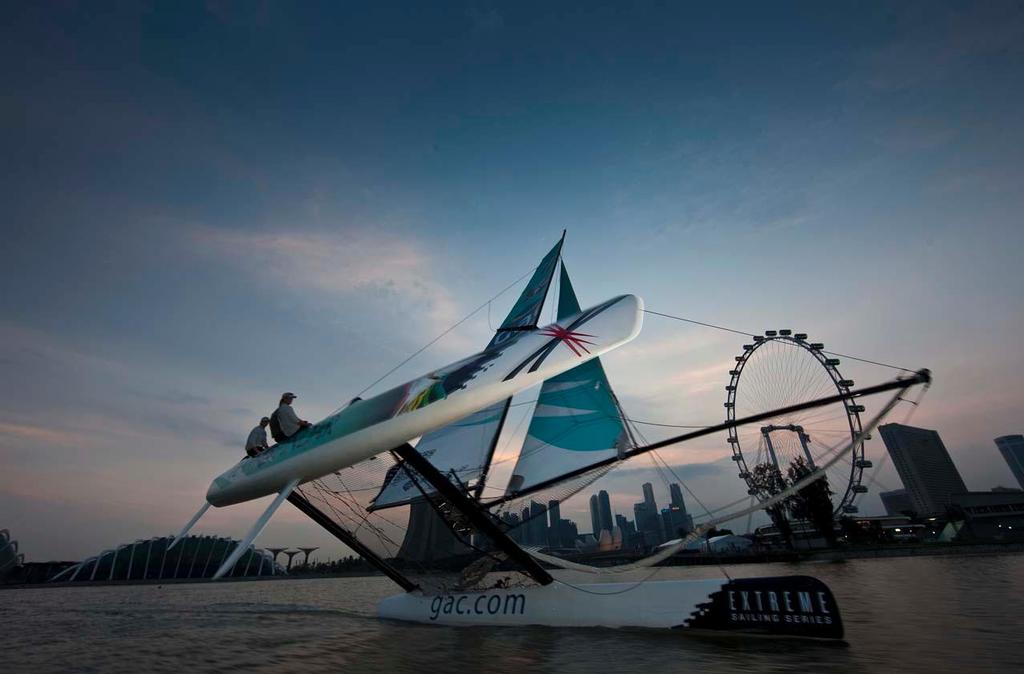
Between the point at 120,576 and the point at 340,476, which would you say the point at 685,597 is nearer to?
the point at 340,476

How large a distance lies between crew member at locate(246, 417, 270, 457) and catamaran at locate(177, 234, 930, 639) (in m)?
1.01

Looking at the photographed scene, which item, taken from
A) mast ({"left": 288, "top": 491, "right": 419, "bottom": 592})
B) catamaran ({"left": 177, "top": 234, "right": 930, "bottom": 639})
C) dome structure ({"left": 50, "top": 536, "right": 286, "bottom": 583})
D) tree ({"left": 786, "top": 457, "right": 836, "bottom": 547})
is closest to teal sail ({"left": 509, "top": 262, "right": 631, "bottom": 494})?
catamaran ({"left": 177, "top": 234, "right": 930, "bottom": 639})

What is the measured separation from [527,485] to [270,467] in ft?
25.4

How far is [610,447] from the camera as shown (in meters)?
13.3

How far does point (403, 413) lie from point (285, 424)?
2998 mm

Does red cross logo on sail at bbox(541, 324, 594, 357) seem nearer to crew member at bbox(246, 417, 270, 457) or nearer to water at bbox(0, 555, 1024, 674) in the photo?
water at bbox(0, 555, 1024, 674)

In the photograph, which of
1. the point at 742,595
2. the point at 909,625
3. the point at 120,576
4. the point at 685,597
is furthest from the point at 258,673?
the point at 120,576

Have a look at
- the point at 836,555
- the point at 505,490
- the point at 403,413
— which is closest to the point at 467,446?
the point at 505,490

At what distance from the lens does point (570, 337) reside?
8.23m

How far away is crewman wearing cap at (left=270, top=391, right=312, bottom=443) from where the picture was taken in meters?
8.01

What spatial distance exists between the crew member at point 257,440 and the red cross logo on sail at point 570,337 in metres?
5.98

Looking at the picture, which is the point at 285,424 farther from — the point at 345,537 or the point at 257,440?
the point at 345,537

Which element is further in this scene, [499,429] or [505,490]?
[499,429]

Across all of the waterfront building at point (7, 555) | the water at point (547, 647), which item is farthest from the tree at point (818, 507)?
the waterfront building at point (7, 555)
